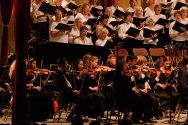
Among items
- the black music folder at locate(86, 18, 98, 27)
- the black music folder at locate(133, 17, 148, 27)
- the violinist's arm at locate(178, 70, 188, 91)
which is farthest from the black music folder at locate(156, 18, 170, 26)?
the violinist's arm at locate(178, 70, 188, 91)

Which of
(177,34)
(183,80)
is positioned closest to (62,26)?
(183,80)

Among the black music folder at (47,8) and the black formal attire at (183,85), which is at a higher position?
the black music folder at (47,8)

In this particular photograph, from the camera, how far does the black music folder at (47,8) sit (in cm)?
782

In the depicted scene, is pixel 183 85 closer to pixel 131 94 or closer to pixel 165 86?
pixel 165 86

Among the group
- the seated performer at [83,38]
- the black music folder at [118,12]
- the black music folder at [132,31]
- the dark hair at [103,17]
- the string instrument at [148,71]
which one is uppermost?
the black music folder at [118,12]

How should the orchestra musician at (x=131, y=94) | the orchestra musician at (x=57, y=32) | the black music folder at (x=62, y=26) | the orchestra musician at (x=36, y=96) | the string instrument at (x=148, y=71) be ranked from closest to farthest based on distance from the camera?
the orchestra musician at (x=131, y=94), the orchestra musician at (x=36, y=96), the string instrument at (x=148, y=71), the black music folder at (x=62, y=26), the orchestra musician at (x=57, y=32)

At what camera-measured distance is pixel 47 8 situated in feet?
26.0

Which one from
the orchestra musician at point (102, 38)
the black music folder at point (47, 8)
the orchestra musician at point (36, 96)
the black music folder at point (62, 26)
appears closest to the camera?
the orchestra musician at point (36, 96)

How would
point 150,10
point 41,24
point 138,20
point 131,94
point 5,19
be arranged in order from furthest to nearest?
point 150,10 < point 138,20 < point 5,19 < point 41,24 < point 131,94

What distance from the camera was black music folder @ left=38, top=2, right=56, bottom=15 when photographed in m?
7.82

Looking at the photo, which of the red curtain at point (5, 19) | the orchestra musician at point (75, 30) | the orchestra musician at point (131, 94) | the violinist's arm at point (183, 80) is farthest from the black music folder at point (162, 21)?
the red curtain at point (5, 19)

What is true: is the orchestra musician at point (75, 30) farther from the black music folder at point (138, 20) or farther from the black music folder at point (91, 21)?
the black music folder at point (138, 20)

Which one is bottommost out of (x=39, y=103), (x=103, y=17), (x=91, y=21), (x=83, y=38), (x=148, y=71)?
(x=39, y=103)

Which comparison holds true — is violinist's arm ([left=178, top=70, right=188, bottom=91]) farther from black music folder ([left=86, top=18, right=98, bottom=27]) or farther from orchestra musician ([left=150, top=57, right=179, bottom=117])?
black music folder ([left=86, top=18, right=98, bottom=27])
